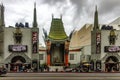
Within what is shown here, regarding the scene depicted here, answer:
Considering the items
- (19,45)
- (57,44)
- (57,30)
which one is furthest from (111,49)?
(19,45)

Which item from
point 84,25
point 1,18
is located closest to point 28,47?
point 1,18

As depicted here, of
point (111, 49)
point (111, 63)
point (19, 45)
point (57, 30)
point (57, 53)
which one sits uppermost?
Result: point (57, 30)

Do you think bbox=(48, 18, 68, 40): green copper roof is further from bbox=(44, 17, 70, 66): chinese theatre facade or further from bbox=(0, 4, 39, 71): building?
bbox=(0, 4, 39, 71): building

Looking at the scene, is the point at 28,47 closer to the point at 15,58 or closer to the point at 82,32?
the point at 15,58

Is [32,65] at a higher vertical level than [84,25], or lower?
lower

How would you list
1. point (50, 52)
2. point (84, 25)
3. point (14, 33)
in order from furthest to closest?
A: point (84, 25) < point (50, 52) < point (14, 33)

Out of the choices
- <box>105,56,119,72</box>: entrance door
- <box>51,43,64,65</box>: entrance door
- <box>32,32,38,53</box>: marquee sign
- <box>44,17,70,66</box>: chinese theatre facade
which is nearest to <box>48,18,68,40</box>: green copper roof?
<box>44,17,70,66</box>: chinese theatre facade

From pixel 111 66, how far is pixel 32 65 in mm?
16516

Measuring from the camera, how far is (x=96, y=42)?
75.6 metres

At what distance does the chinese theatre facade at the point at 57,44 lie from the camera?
84938 mm

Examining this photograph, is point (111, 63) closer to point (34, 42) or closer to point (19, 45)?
point (34, 42)

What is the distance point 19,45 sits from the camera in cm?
7275

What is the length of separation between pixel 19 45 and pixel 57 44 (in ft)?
48.6

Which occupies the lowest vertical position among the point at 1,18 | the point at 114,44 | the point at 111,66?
the point at 111,66
